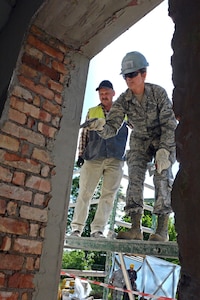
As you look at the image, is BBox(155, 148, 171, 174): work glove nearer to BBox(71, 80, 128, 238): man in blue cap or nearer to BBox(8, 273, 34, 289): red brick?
BBox(71, 80, 128, 238): man in blue cap

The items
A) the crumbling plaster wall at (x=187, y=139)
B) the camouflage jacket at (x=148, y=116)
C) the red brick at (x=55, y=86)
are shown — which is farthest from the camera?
the camouflage jacket at (x=148, y=116)

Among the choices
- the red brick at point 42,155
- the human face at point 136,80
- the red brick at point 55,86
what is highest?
the human face at point 136,80

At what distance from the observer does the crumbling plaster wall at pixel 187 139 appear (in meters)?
0.40

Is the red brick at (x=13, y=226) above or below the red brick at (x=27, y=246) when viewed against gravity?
above

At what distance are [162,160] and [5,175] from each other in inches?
42.2

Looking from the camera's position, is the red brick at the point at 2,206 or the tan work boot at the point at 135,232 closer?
the red brick at the point at 2,206

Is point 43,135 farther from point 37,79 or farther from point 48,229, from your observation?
point 48,229

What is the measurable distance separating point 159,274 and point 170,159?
3.96 meters

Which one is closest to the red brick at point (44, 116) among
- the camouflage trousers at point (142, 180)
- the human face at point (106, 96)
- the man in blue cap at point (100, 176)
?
the camouflage trousers at point (142, 180)

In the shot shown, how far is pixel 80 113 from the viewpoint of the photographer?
7.17 ft

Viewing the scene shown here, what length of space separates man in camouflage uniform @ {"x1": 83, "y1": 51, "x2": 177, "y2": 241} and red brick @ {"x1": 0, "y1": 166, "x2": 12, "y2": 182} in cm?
94

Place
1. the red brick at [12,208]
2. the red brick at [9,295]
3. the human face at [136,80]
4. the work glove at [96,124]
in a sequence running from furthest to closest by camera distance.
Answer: the work glove at [96,124], the human face at [136,80], the red brick at [12,208], the red brick at [9,295]

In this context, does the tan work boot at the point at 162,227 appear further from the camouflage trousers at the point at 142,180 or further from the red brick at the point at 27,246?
the red brick at the point at 27,246

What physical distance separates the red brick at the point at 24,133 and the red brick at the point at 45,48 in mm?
579
